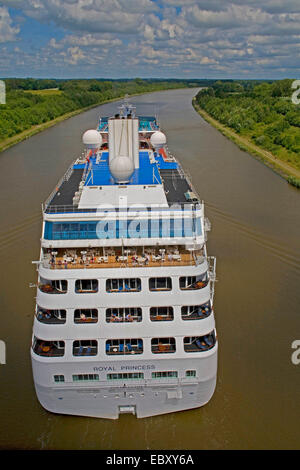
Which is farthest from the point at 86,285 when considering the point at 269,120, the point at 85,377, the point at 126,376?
the point at 269,120

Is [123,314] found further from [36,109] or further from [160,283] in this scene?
[36,109]

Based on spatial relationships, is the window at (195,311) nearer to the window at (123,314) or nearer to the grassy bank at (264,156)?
the window at (123,314)

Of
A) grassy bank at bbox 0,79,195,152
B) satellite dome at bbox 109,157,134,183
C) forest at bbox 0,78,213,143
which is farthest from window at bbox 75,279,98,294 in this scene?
forest at bbox 0,78,213,143

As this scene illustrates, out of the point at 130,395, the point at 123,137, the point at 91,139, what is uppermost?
the point at 123,137

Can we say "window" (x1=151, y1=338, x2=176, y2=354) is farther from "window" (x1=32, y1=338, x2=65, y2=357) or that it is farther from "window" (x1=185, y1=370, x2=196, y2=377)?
"window" (x1=32, y1=338, x2=65, y2=357)

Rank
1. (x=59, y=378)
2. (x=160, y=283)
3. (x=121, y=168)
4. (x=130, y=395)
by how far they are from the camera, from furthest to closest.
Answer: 1. (x=121, y=168)
2. (x=160, y=283)
3. (x=130, y=395)
4. (x=59, y=378)

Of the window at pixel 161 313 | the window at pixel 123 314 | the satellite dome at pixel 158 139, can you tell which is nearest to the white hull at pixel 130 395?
the window at pixel 161 313
